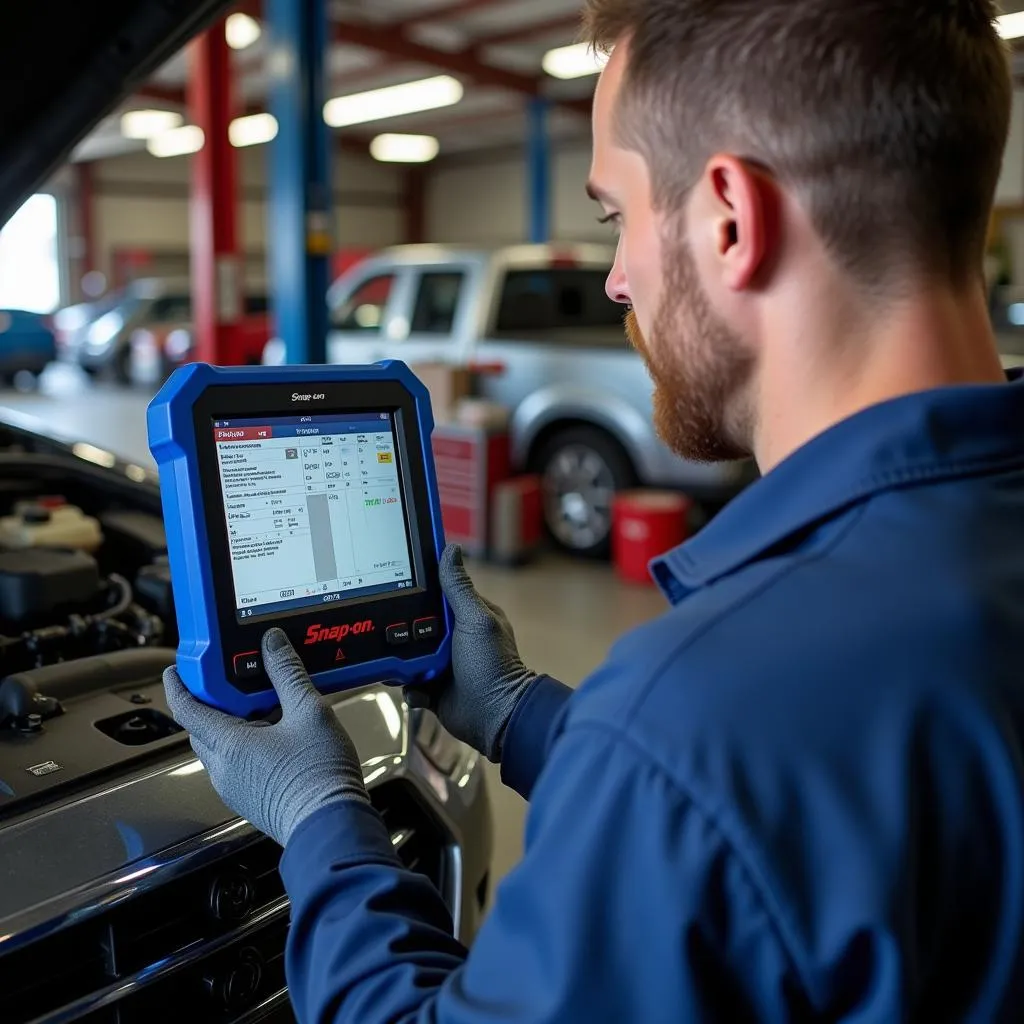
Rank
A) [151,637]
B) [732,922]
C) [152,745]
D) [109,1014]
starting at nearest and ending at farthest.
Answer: [732,922] → [109,1014] → [152,745] → [151,637]

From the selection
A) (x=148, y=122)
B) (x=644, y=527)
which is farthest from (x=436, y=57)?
(x=644, y=527)

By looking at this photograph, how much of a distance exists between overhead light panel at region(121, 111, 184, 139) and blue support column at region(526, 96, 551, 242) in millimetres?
4732

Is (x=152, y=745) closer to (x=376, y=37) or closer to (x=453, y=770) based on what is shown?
(x=453, y=770)

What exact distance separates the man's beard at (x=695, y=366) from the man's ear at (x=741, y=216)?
0.14 ft

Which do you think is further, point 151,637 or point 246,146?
point 246,146

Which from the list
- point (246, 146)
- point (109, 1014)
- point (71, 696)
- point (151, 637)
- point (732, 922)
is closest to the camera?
point (732, 922)

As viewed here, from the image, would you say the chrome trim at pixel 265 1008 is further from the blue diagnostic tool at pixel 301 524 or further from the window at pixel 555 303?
the window at pixel 555 303

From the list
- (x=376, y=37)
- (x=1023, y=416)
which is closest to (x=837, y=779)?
(x=1023, y=416)

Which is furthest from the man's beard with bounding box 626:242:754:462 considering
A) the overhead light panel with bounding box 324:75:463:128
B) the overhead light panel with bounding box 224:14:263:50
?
the overhead light panel with bounding box 324:75:463:128

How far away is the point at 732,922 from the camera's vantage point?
0.67 metres

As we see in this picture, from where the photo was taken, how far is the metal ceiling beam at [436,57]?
32.6ft

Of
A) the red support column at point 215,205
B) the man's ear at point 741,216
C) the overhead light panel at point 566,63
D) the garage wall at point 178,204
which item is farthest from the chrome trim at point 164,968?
the garage wall at point 178,204

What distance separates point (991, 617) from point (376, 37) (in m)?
10.5

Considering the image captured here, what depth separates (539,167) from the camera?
12930 millimetres
